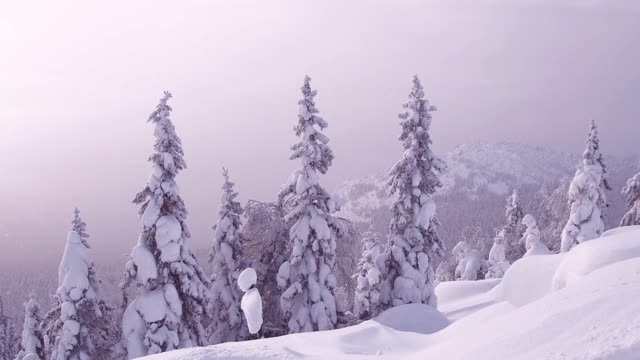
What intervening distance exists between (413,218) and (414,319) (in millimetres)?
5720

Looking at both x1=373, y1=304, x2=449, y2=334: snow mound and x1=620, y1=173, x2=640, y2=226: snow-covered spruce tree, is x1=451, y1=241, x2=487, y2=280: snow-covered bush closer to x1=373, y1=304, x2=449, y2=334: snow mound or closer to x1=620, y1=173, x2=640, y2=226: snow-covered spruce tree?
x1=620, y1=173, x2=640, y2=226: snow-covered spruce tree

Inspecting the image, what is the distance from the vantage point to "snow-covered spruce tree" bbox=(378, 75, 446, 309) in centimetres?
2372

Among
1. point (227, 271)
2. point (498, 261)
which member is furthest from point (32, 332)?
point (498, 261)

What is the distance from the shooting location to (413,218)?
79.4ft

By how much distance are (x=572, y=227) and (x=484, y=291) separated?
22.8ft

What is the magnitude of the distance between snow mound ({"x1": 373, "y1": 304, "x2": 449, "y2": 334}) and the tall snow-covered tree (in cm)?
1260

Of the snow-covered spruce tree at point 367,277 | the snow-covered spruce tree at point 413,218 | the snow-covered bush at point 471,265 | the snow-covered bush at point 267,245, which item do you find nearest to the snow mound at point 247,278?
the snow-covered bush at point 267,245

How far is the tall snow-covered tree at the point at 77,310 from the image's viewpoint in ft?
69.6

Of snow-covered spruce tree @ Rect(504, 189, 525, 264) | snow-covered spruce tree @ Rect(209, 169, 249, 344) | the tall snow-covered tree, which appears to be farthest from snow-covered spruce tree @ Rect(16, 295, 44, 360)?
snow-covered spruce tree @ Rect(504, 189, 525, 264)

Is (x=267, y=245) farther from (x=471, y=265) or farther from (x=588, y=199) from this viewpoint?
(x=471, y=265)

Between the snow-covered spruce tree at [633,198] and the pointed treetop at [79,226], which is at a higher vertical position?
the pointed treetop at [79,226]

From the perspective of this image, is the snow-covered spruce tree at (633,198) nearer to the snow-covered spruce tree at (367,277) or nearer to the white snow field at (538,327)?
the snow-covered spruce tree at (367,277)

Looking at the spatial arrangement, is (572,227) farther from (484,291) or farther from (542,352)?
(542,352)

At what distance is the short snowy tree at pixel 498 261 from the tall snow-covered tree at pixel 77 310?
3189 centimetres
